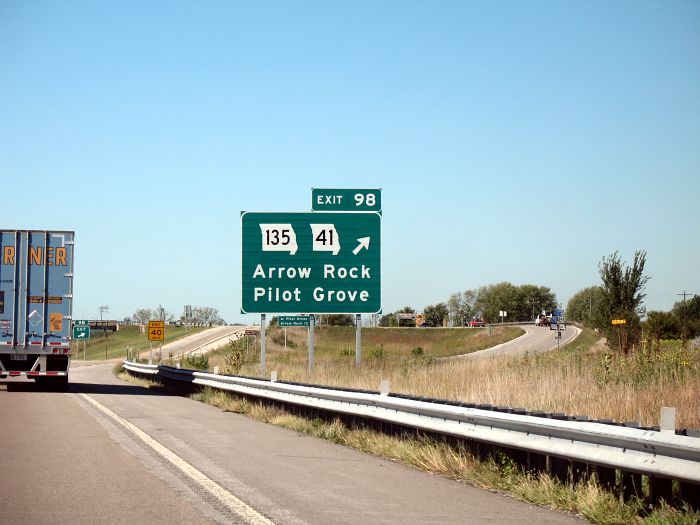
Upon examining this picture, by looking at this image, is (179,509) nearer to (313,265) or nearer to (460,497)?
(460,497)

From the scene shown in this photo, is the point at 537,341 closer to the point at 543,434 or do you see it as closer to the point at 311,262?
the point at 311,262

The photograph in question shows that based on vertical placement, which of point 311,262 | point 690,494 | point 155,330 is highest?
point 311,262

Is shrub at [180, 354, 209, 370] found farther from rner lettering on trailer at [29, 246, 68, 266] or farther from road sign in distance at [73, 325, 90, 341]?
rner lettering on trailer at [29, 246, 68, 266]

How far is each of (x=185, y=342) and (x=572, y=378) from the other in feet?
343

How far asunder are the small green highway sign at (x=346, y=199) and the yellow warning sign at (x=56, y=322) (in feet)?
28.8

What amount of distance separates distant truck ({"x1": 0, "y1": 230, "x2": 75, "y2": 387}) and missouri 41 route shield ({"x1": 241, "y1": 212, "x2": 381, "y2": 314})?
6.47 meters

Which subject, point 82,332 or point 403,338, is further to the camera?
point 403,338

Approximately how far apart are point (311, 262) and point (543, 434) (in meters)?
18.5

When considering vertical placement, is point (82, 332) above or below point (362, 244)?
below

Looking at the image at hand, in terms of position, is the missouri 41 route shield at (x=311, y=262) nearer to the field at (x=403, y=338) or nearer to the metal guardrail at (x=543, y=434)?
the metal guardrail at (x=543, y=434)


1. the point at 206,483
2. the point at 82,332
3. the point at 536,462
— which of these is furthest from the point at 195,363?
the point at 536,462

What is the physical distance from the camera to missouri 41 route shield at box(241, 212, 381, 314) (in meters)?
27.5

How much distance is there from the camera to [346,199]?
2886 cm

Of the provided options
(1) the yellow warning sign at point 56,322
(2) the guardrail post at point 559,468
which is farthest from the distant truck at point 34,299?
(2) the guardrail post at point 559,468
